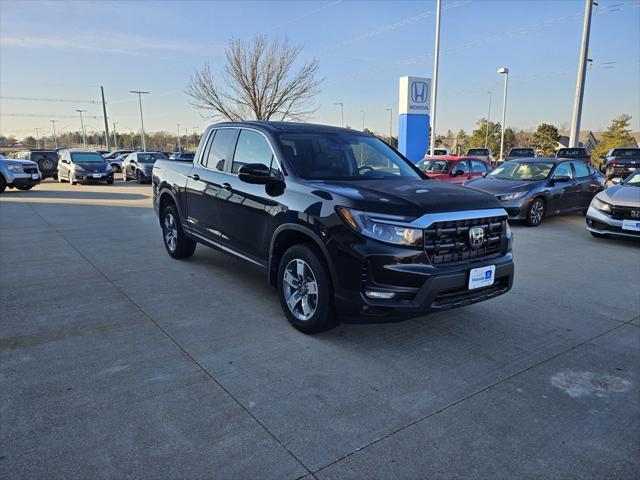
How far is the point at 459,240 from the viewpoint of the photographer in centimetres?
364

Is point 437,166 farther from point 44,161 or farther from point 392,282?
point 44,161

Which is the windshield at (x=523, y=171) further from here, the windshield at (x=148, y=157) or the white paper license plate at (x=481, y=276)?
the windshield at (x=148, y=157)

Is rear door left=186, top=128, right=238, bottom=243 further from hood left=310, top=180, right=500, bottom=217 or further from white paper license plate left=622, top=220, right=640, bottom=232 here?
white paper license plate left=622, top=220, right=640, bottom=232

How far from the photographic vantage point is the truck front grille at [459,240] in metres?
3.49

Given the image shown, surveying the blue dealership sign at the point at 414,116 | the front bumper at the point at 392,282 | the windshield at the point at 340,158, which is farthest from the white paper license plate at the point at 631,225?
the blue dealership sign at the point at 414,116

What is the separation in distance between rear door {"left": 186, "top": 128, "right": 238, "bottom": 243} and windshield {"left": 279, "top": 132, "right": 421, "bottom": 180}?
3.28 feet

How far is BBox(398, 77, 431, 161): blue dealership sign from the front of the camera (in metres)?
22.0

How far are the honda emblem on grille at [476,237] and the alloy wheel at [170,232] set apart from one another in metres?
4.26

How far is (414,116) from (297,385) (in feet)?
68.8

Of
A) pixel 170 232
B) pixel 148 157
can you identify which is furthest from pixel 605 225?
pixel 148 157

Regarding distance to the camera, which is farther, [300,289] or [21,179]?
[21,179]

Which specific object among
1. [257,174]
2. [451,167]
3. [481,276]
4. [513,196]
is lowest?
[513,196]

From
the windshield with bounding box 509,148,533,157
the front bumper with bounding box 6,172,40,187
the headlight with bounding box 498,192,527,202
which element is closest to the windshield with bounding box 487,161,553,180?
the headlight with bounding box 498,192,527,202

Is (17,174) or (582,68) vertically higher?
(582,68)
